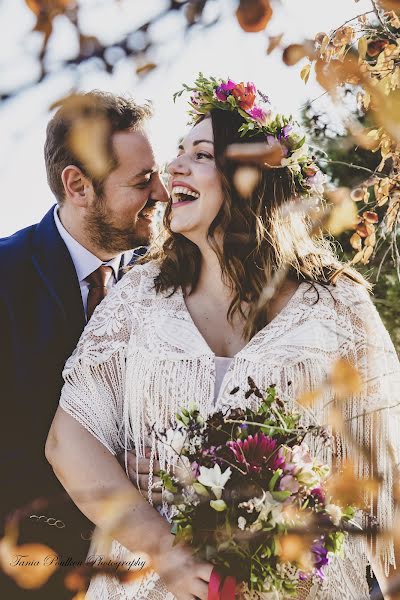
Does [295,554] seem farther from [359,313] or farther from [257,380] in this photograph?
[359,313]

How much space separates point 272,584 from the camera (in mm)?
1741

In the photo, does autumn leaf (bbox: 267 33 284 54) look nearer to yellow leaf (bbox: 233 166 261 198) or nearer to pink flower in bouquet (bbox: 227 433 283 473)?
pink flower in bouquet (bbox: 227 433 283 473)

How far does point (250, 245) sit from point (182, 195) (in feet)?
1.05

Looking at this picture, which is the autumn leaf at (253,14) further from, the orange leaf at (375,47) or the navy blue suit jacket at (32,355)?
the navy blue suit jacket at (32,355)

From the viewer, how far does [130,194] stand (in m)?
3.29

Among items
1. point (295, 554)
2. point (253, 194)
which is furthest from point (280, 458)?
point (253, 194)

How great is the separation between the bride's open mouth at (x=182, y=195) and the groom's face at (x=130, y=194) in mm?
589

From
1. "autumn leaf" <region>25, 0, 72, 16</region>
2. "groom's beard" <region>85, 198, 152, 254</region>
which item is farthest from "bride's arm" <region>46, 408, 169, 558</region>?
"autumn leaf" <region>25, 0, 72, 16</region>

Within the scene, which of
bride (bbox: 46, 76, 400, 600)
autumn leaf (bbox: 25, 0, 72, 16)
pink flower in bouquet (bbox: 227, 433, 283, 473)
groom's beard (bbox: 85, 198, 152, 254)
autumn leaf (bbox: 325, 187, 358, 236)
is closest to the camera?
autumn leaf (bbox: 25, 0, 72, 16)

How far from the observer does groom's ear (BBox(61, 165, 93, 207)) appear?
3172mm

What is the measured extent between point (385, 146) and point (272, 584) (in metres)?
1.38

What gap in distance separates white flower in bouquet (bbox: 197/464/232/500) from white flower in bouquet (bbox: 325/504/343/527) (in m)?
0.25

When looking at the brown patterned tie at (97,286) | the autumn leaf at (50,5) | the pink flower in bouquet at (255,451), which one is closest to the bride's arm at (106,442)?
the brown patterned tie at (97,286)

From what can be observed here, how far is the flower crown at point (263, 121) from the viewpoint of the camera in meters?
2.68
